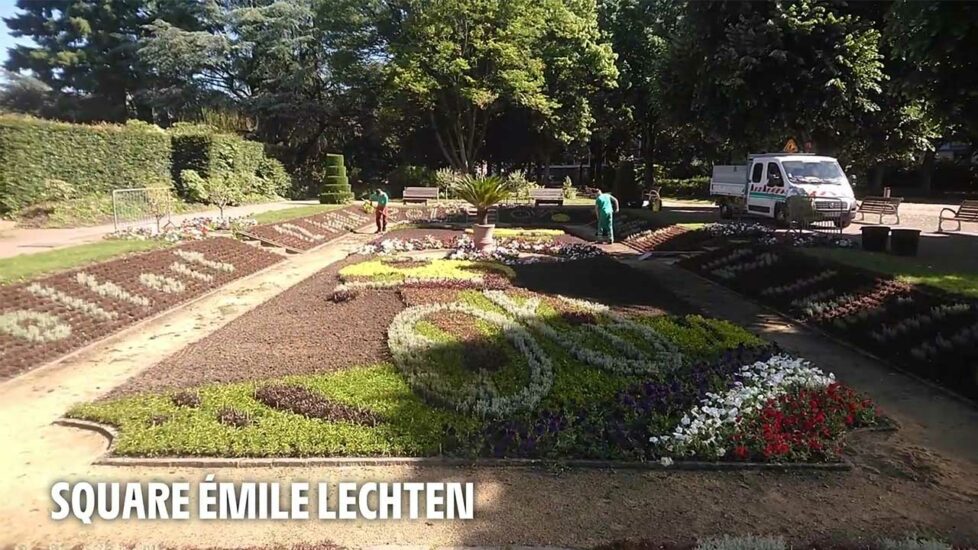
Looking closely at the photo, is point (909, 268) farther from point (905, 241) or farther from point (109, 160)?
point (109, 160)

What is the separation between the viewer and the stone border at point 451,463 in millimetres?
5305

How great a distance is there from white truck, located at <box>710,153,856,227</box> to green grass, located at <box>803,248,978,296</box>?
192 inches

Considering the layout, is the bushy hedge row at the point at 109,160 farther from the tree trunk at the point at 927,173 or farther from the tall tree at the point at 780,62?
the tree trunk at the point at 927,173

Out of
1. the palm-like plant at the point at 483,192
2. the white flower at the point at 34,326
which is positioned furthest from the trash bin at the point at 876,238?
the white flower at the point at 34,326

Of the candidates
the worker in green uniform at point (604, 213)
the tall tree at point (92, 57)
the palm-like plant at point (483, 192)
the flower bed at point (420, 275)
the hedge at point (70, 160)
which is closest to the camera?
the flower bed at point (420, 275)

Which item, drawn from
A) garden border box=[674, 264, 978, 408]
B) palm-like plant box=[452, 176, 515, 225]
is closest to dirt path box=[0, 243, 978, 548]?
garden border box=[674, 264, 978, 408]

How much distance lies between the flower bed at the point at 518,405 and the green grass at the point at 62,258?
209 inches

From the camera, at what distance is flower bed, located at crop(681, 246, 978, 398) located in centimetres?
757

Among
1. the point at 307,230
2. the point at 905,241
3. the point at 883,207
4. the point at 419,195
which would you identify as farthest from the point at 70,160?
the point at 883,207

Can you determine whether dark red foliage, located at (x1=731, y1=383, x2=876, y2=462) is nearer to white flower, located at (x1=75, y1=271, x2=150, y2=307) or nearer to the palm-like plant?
white flower, located at (x1=75, y1=271, x2=150, y2=307)

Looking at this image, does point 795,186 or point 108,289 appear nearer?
point 108,289

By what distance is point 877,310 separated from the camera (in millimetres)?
9281

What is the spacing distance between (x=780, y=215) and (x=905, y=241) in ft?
23.0

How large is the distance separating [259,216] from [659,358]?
1941 centimetres
